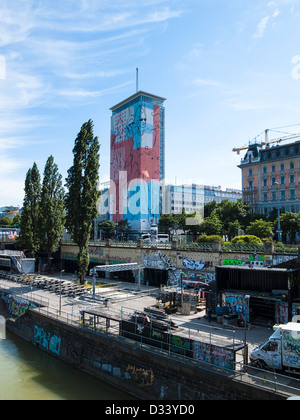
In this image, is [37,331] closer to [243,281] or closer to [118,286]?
[118,286]

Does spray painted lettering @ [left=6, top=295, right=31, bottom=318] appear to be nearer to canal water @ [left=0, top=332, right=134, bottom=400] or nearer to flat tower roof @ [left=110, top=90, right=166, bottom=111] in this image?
canal water @ [left=0, top=332, right=134, bottom=400]

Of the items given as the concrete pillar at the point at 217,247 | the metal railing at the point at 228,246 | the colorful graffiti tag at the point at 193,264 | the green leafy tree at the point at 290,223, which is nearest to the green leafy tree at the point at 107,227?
the green leafy tree at the point at 290,223

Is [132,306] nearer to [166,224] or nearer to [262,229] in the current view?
[262,229]

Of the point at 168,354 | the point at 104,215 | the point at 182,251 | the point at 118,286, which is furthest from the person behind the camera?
the point at 104,215

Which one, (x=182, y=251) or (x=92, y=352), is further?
(x=182, y=251)

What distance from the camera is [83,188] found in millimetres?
37688

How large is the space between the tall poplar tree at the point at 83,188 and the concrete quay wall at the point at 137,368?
13.8 metres

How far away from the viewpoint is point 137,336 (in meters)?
18.0

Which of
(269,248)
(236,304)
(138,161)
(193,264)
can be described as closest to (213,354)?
(236,304)

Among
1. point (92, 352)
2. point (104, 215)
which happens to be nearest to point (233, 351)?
point (92, 352)

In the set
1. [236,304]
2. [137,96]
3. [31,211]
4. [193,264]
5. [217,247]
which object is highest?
[137,96]

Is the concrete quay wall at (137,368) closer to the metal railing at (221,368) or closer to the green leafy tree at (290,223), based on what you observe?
the metal railing at (221,368)

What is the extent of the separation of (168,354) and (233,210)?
5315 centimetres

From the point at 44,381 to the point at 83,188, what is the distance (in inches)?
889
